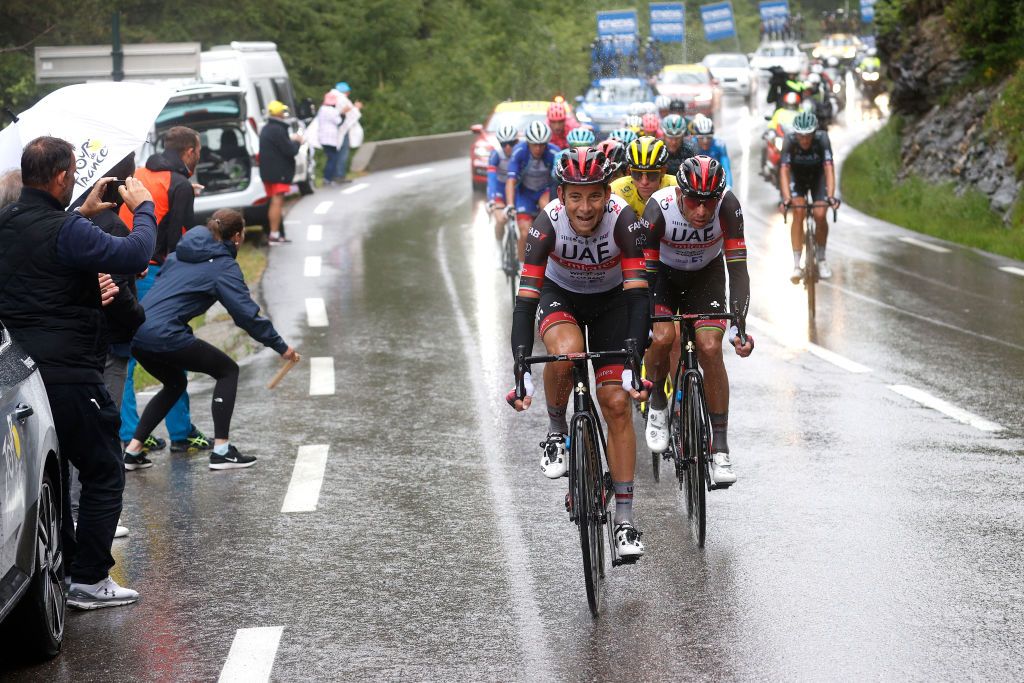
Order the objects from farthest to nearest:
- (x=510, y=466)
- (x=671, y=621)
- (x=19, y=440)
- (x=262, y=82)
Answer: (x=262, y=82) → (x=510, y=466) → (x=671, y=621) → (x=19, y=440)

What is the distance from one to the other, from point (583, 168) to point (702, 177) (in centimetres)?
133

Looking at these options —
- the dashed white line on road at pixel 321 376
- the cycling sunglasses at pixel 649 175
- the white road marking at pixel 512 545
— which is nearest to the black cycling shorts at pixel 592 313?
the white road marking at pixel 512 545

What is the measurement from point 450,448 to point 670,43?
69.8 m

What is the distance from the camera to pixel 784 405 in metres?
11.1

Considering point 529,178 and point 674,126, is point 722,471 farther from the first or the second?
point 529,178

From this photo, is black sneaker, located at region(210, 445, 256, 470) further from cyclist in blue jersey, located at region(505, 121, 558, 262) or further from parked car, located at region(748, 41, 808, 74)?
parked car, located at region(748, 41, 808, 74)

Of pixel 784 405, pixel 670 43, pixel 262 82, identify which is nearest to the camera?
pixel 784 405

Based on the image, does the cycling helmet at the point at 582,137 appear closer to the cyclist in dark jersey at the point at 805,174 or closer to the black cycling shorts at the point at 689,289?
the cyclist in dark jersey at the point at 805,174

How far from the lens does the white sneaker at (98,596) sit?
679cm

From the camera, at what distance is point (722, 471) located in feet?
25.8

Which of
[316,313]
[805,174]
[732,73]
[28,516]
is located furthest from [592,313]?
[732,73]

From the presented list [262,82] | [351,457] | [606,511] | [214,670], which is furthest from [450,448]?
[262,82]

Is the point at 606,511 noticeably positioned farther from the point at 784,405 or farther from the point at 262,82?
the point at 262,82

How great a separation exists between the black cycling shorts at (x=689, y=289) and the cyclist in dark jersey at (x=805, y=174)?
6.62m
